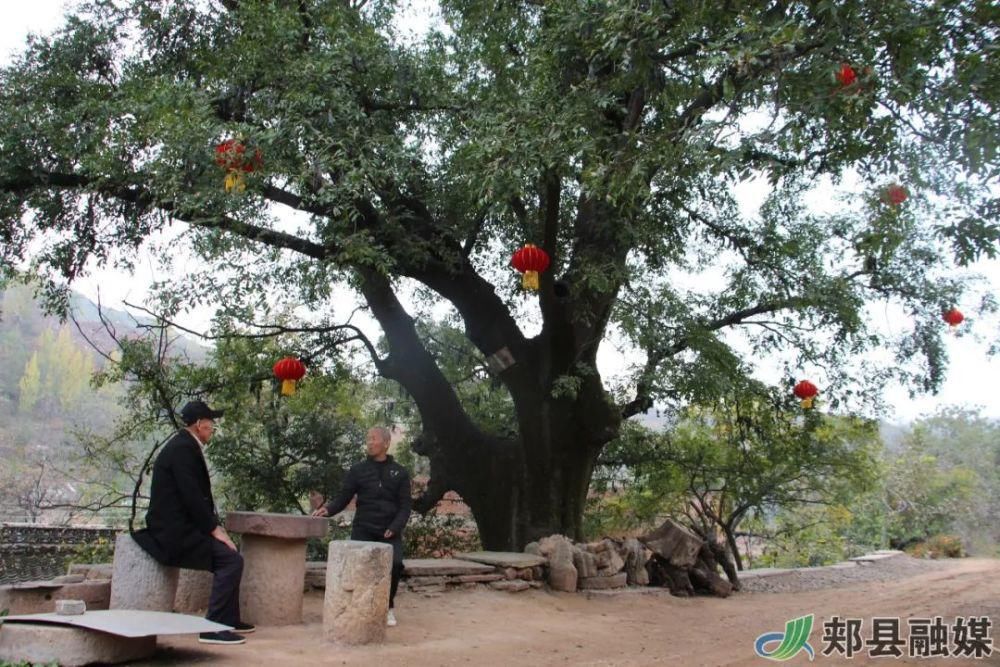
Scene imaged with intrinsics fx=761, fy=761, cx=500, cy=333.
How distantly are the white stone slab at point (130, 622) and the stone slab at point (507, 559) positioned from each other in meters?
4.16

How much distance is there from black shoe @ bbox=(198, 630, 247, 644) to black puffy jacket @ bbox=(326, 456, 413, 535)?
1.51 metres

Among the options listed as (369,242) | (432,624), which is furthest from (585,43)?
(432,624)

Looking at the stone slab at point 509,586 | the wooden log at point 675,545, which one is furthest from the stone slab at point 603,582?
the stone slab at point 509,586

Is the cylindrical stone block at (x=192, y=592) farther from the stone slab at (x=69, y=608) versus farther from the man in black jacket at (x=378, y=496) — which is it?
the stone slab at (x=69, y=608)

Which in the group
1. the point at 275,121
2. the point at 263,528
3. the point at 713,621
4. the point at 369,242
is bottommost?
the point at 713,621

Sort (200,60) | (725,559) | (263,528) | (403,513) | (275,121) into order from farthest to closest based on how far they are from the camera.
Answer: (725,559), (200,60), (275,121), (403,513), (263,528)

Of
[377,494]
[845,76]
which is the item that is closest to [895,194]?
[845,76]

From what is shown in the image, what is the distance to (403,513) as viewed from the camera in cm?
637

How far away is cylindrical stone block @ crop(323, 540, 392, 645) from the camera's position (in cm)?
530

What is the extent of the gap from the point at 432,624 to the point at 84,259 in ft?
19.3

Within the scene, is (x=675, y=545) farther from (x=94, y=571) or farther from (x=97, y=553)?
(x=97, y=553)

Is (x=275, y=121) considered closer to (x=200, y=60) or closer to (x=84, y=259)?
(x=200, y=60)

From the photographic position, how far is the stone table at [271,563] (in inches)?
223

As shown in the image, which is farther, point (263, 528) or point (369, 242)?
point (369, 242)
